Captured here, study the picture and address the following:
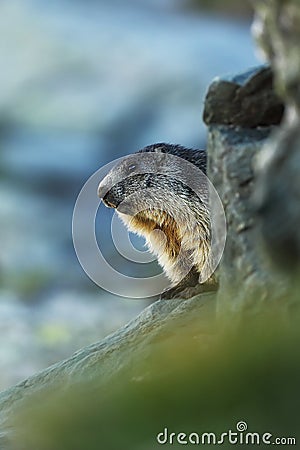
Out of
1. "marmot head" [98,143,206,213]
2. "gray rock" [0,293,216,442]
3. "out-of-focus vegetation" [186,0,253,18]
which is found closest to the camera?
"gray rock" [0,293,216,442]

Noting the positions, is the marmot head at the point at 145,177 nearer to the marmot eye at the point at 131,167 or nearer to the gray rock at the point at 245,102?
the marmot eye at the point at 131,167

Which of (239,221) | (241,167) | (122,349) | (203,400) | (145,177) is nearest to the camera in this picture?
(203,400)

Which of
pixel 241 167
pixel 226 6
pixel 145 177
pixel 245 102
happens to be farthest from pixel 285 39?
pixel 226 6

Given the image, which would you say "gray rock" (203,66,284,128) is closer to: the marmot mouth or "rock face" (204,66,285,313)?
"rock face" (204,66,285,313)

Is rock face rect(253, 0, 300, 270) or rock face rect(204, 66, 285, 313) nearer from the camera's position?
rock face rect(253, 0, 300, 270)

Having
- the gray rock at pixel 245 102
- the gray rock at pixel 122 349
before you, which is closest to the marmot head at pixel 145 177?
the gray rock at pixel 122 349

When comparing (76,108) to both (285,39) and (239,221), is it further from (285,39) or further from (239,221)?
(285,39)

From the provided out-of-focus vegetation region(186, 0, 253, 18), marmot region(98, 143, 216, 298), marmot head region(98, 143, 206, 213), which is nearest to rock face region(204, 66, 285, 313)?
marmot region(98, 143, 216, 298)
